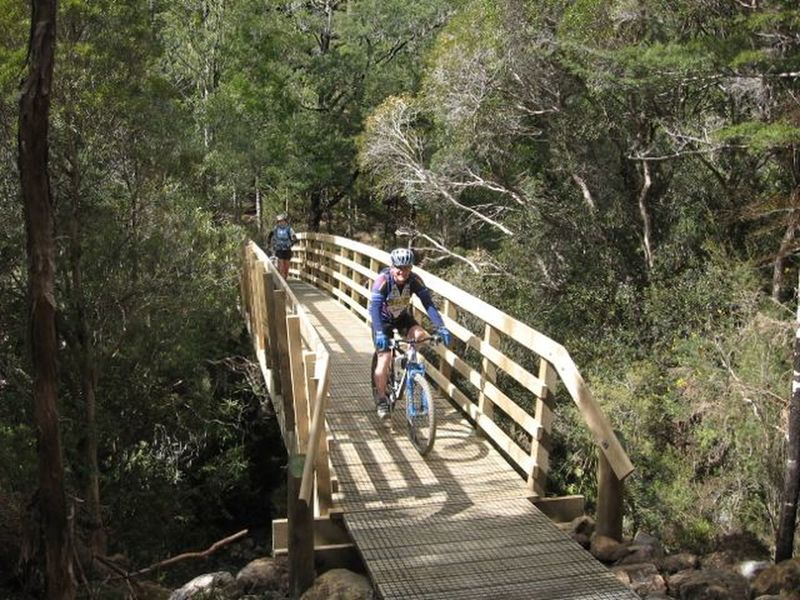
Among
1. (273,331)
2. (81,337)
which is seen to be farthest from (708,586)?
(81,337)

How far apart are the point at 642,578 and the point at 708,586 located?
412 millimetres

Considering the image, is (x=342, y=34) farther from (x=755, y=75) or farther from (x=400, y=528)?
(x=400, y=528)

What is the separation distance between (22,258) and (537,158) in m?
11.7

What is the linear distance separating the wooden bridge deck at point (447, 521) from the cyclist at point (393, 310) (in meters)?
0.53

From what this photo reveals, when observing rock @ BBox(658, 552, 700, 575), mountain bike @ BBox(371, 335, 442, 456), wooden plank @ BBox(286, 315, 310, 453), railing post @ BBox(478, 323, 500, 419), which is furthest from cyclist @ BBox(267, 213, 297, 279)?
rock @ BBox(658, 552, 700, 575)

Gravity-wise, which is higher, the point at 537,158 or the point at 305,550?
the point at 537,158

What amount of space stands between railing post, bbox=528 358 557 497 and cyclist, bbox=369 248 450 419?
1.32 m

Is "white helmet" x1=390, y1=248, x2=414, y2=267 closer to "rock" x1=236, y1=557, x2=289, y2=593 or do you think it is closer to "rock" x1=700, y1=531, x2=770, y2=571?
"rock" x1=236, y1=557, x2=289, y2=593

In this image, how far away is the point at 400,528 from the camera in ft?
18.2

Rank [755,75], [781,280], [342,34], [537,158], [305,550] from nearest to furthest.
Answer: [305,550]
[755,75]
[781,280]
[537,158]
[342,34]

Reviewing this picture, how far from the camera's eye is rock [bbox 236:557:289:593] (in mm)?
5675

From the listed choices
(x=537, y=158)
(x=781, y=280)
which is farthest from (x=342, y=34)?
(x=781, y=280)

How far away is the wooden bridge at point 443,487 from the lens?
16.3 ft

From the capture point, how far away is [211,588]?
5699mm
